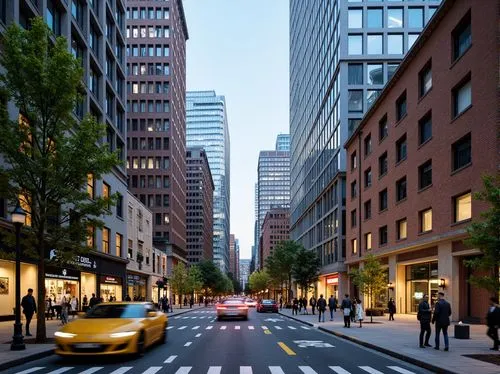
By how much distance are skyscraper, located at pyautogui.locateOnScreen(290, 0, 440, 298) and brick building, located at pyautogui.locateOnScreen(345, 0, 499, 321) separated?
1222cm

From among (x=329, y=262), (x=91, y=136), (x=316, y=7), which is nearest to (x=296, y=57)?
(x=316, y=7)

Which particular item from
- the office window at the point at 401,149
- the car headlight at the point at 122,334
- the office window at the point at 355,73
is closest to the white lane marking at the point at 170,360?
the car headlight at the point at 122,334

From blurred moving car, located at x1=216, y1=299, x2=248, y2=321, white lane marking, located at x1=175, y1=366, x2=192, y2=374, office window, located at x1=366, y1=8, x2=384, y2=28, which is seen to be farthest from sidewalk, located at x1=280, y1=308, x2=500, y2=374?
office window, located at x1=366, y1=8, x2=384, y2=28

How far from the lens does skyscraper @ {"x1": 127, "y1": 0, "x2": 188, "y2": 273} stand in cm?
9438

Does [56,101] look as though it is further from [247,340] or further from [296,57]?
[296,57]

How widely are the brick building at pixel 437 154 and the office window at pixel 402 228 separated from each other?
0.25 feet

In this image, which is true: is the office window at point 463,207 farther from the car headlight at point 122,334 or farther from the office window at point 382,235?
the car headlight at point 122,334

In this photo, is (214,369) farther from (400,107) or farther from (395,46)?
Answer: (395,46)

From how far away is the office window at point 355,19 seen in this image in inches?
2344

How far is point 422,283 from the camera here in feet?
117

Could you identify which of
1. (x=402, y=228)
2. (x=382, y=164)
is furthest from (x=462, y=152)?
(x=382, y=164)

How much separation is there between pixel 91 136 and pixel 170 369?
9540mm

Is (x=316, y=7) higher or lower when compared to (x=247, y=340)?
higher

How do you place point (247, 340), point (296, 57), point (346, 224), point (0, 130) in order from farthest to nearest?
point (296, 57)
point (346, 224)
point (247, 340)
point (0, 130)
